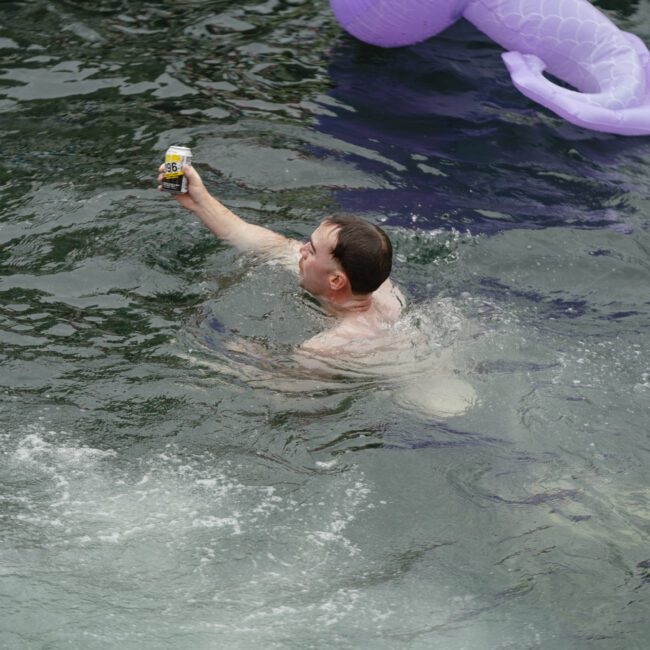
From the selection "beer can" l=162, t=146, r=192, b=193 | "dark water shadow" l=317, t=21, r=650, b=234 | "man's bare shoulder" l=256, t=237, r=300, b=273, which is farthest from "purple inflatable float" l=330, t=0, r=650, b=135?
"beer can" l=162, t=146, r=192, b=193

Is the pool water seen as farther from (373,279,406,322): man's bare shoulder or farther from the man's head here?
the man's head

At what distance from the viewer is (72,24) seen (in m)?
9.68

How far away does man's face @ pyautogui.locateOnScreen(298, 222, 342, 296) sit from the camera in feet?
18.2

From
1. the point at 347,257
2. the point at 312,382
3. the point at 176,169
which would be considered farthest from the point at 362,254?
the point at 176,169

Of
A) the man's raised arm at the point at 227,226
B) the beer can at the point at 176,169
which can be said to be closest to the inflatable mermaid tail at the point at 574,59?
the man's raised arm at the point at 227,226

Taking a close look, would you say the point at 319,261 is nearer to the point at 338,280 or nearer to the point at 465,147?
the point at 338,280

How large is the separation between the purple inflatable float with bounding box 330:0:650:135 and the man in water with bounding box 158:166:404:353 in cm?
307

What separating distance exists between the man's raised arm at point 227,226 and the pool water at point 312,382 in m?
0.17

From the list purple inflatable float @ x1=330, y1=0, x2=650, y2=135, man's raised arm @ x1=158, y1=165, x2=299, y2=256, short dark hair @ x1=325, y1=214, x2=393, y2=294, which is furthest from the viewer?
purple inflatable float @ x1=330, y1=0, x2=650, y2=135

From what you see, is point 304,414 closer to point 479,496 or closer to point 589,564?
point 479,496

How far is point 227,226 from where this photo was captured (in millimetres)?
5906

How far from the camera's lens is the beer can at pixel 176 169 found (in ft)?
17.2

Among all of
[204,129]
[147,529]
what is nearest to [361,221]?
[147,529]

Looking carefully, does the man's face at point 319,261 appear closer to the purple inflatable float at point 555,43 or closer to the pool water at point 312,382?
the pool water at point 312,382
